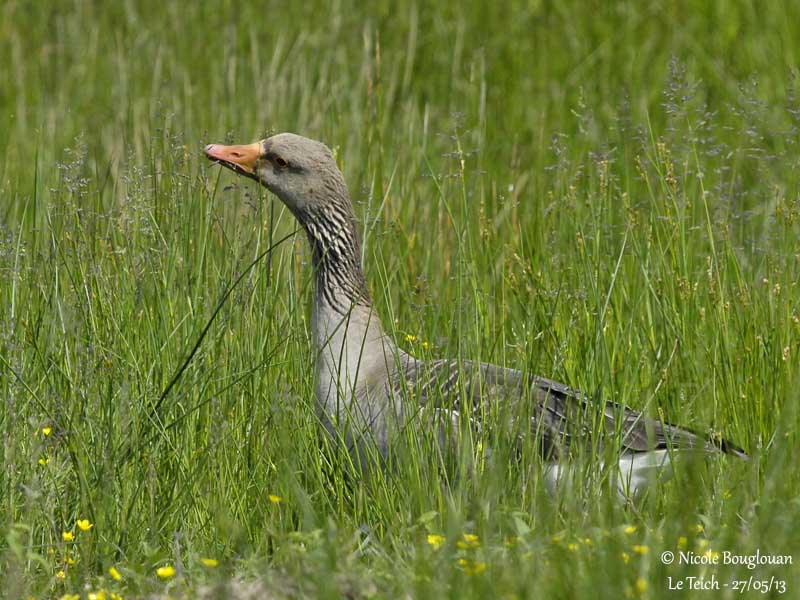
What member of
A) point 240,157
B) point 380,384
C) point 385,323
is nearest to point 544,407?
point 380,384

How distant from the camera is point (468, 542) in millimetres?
3389

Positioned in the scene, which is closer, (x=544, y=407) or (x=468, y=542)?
(x=468, y=542)

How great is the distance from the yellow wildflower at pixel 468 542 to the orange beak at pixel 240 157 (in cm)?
240

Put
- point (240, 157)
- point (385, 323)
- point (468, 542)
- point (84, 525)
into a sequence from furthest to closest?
point (385, 323) → point (240, 157) → point (84, 525) → point (468, 542)

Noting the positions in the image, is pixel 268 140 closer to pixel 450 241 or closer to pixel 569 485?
pixel 450 241

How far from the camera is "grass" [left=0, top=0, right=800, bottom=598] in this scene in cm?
343

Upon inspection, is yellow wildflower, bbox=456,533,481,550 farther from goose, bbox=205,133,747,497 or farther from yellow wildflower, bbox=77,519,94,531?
yellow wildflower, bbox=77,519,94,531

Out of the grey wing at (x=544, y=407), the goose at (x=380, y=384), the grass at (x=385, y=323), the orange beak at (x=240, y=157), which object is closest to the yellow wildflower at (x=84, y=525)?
the grass at (x=385, y=323)

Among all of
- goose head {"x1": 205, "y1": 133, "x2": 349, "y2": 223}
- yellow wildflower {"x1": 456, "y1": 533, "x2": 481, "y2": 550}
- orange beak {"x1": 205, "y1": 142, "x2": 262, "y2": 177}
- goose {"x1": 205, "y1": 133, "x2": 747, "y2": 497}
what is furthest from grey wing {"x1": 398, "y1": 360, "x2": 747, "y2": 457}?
orange beak {"x1": 205, "y1": 142, "x2": 262, "y2": 177}

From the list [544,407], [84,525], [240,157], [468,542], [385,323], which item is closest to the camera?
Result: [468,542]

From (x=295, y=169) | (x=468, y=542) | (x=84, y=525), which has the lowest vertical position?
(x=84, y=525)

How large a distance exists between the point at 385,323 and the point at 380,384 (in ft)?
2.73

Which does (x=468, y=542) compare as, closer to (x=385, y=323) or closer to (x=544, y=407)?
(x=544, y=407)

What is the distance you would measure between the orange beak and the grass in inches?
3.9
